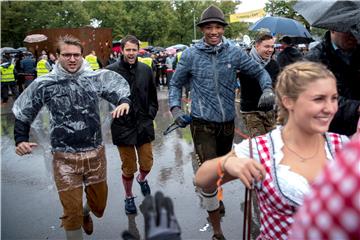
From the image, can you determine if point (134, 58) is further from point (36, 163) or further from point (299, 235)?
point (299, 235)

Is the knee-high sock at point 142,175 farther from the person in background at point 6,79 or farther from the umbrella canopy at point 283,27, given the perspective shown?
the person in background at point 6,79

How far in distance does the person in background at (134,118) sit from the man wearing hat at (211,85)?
0.72 m

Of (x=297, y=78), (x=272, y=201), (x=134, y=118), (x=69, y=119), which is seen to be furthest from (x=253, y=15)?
(x=272, y=201)

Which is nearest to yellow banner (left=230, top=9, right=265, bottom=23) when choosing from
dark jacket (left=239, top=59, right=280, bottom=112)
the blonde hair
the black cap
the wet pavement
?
the wet pavement

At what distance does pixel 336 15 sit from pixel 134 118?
2.47m

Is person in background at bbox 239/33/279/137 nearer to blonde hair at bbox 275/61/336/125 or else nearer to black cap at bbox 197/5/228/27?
black cap at bbox 197/5/228/27

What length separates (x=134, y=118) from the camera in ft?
15.3

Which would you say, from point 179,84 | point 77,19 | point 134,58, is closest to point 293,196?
point 179,84

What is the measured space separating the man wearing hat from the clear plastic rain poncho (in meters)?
0.79

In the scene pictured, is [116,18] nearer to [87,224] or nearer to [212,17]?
[212,17]

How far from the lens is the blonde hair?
1.79 metres

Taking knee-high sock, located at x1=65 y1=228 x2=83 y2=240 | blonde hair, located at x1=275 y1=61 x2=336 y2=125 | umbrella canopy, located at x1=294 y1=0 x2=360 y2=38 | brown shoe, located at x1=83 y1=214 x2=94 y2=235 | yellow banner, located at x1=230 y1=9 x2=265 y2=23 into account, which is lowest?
brown shoe, located at x1=83 y1=214 x2=94 y2=235

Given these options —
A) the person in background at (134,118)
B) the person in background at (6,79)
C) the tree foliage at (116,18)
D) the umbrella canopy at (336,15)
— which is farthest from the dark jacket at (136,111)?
the tree foliage at (116,18)

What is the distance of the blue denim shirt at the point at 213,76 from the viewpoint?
3891 mm
